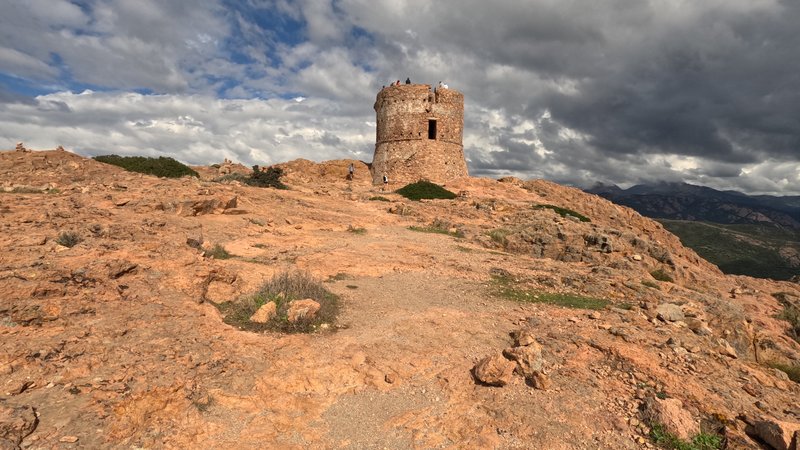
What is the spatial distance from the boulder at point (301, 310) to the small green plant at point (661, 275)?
1348cm

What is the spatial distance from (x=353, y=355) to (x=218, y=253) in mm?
5504

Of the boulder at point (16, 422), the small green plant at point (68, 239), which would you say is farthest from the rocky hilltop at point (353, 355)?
the small green plant at point (68, 239)

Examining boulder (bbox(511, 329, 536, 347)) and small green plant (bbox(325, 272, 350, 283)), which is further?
small green plant (bbox(325, 272, 350, 283))

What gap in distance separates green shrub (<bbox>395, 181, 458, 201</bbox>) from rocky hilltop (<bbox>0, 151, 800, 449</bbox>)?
46.1 feet

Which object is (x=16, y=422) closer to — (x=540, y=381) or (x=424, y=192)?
(x=540, y=381)

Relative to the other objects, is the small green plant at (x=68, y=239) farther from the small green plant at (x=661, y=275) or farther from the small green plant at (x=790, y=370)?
the small green plant at (x=661, y=275)

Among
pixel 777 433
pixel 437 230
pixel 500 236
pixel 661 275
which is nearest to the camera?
pixel 777 433

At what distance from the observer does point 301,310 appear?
22.1 feet

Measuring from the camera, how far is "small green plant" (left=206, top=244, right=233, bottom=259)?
9542 millimetres

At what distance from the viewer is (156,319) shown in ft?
19.0

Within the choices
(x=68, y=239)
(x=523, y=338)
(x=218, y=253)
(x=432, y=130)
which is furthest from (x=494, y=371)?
(x=432, y=130)

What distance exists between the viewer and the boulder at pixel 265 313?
6.60 m

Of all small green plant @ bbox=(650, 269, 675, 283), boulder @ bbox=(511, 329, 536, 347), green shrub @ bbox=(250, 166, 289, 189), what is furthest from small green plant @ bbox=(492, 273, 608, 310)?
green shrub @ bbox=(250, 166, 289, 189)

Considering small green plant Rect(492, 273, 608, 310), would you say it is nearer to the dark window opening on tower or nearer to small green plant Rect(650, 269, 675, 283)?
small green plant Rect(650, 269, 675, 283)
